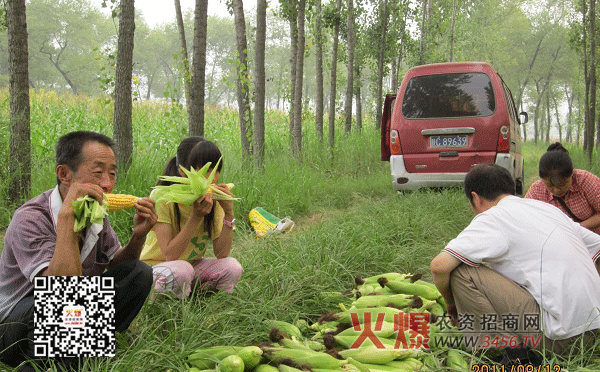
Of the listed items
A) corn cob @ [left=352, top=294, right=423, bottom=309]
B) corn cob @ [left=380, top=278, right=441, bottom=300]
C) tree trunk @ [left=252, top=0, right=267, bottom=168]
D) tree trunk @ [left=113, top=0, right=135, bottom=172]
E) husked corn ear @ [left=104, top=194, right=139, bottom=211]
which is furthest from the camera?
tree trunk @ [left=252, top=0, right=267, bottom=168]

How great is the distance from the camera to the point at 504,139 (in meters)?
6.78

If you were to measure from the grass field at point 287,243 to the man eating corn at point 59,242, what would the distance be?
1.11 feet

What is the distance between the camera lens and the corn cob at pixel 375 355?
264 centimetres

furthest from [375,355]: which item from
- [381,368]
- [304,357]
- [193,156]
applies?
[193,156]

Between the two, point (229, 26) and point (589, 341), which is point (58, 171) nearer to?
point (589, 341)

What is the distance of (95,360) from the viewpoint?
7.46 ft

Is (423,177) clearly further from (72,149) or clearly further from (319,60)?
(72,149)

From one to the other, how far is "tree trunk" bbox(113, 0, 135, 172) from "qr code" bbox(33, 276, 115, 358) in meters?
3.36

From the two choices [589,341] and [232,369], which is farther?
[589,341]

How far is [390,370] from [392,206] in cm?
405

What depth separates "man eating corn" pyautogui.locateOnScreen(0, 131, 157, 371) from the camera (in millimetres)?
2217

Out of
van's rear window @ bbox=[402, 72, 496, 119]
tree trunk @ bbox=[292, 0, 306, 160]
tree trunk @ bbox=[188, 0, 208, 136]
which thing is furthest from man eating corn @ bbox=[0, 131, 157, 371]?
→ tree trunk @ bbox=[292, 0, 306, 160]

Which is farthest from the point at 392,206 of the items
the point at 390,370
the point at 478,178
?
the point at 390,370

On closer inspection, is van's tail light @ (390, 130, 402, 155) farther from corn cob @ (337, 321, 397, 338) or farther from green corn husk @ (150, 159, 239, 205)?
green corn husk @ (150, 159, 239, 205)
